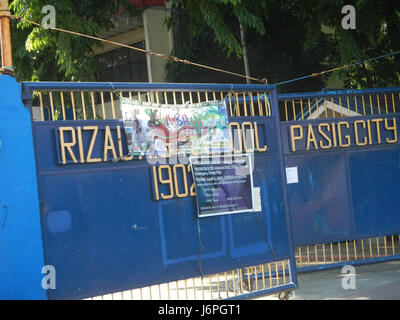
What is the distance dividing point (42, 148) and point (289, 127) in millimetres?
4357

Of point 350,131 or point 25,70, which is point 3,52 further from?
point 25,70

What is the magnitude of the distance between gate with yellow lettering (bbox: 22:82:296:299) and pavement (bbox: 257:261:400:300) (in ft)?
2.38

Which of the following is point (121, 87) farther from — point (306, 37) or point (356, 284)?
point (306, 37)

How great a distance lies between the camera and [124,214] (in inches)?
233

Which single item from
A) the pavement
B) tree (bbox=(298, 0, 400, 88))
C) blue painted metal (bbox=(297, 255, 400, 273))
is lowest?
the pavement

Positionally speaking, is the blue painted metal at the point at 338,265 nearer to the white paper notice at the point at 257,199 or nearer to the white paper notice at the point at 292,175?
the white paper notice at the point at 292,175

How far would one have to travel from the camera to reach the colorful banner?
6039 millimetres

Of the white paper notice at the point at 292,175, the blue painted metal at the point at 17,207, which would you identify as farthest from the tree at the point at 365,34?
the blue painted metal at the point at 17,207

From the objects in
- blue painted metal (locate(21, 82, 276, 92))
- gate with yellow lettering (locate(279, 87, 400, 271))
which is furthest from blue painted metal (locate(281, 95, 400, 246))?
blue painted metal (locate(21, 82, 276, 92))

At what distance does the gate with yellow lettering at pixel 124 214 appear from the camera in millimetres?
5535

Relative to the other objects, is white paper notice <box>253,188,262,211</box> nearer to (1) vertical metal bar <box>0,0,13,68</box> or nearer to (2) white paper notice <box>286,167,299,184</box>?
(2) white paper notice <box>286,167,299,184</box>

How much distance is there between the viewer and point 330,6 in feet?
40.2

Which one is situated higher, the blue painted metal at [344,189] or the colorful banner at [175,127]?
the colorful banner at [175,127]

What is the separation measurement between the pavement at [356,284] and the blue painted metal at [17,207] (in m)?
3.42
